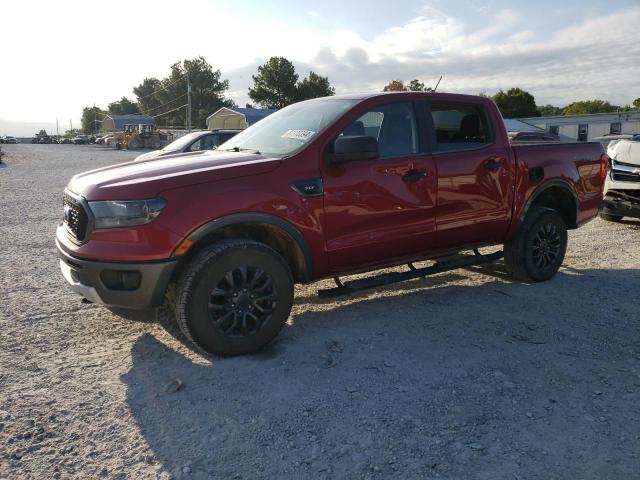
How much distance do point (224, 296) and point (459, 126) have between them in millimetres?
2779

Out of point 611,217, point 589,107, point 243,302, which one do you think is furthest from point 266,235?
point 589,107

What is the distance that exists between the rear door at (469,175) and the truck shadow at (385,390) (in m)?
0.74

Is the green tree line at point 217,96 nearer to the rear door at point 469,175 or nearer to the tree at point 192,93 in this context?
the tree at point 192,93

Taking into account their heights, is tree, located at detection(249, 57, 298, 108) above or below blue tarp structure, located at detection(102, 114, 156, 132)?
above

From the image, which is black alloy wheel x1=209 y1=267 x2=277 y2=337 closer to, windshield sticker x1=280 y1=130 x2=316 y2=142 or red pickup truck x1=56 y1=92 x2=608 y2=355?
red pickup truck x1=56 y1=92 x2=608 y2=355

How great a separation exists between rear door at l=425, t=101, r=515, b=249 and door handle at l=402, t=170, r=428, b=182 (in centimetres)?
19

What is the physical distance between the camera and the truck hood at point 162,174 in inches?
132

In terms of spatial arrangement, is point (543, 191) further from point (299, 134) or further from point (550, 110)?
point (550, 110)

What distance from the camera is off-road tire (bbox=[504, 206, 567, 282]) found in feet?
17.3

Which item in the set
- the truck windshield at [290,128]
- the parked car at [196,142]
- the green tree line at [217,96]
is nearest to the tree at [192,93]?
the green tree line at [217,96]

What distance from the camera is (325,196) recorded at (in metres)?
3.87

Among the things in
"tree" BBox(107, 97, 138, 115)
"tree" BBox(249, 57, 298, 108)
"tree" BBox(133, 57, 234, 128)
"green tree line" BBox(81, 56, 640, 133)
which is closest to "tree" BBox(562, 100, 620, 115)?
"green tree line" BBox(81, 56, 640, 133)

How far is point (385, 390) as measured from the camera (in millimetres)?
3252

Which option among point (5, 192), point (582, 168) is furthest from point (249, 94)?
point (582, 168)
